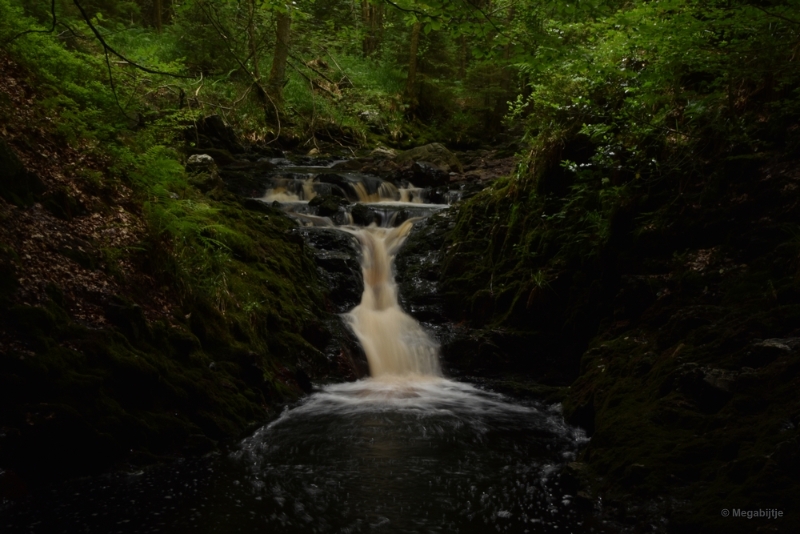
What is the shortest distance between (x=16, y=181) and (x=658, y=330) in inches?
267

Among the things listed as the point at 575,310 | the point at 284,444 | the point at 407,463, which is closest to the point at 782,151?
the point at 575,310

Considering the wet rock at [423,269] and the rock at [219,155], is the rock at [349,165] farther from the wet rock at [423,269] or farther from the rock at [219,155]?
the wet rock at [423,269]

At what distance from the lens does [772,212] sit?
19.9 ft

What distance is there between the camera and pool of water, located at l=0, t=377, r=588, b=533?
13.0 ft

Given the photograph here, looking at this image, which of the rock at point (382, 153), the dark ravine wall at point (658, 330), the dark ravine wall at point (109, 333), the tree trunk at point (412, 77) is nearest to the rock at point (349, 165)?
the rock at point (382, 153)

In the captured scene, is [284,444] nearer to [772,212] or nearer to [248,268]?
[248,268]

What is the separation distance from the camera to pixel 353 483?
473 centimetres

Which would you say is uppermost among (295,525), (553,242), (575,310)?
(553,242)

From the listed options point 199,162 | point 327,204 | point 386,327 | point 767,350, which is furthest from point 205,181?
point 767,350

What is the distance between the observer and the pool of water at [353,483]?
156 inches

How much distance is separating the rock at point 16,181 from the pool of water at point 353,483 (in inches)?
111

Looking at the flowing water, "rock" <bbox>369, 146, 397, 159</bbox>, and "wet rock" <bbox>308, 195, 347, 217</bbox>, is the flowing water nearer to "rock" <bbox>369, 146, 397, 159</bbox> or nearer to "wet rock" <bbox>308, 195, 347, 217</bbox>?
"wet rock" <bbox>308, 195, 347, 217</bbox>

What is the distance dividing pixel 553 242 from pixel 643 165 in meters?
1.71

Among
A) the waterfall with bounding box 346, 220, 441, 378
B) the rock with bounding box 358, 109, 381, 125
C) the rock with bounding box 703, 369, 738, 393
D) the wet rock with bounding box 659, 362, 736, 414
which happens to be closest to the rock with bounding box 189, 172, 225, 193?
the waterfall with bounding box 346, 220, 441, 378
